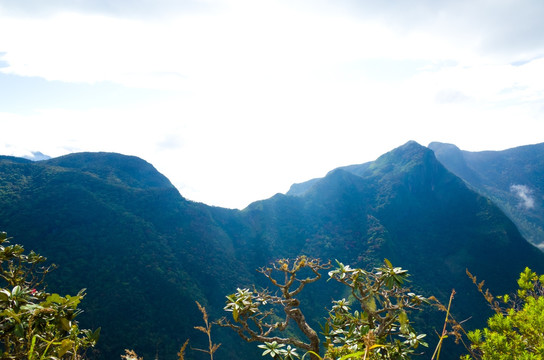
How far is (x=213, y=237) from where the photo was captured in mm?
87688

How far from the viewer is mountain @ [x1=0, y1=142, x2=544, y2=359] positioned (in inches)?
2072

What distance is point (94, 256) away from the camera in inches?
2244

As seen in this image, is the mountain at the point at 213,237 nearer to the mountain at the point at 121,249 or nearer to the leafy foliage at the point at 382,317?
the mountain at the point at 121,249

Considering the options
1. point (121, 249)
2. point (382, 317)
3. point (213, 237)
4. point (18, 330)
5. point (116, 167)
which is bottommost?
point (213, 237)

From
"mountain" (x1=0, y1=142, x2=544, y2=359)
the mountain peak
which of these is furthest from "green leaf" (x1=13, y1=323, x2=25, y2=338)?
the mountain peak

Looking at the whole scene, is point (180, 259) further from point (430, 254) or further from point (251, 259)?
point (430, 254)

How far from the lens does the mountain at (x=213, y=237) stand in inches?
2072

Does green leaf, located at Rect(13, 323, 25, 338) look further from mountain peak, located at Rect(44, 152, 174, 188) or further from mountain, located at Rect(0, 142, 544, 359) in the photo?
mountain peak, located at Rect(44, 152, 174, 188)

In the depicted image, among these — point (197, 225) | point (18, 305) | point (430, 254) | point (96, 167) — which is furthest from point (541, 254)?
point (96, 167)

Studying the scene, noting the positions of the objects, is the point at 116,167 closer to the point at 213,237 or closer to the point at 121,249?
the point at 213,237

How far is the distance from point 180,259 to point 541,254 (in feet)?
418

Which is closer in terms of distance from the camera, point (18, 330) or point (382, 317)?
point (18, 330)

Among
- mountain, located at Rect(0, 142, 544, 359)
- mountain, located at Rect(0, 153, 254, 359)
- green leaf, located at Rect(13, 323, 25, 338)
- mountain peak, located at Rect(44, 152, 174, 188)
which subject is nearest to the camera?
green leaf, located at Rect(13, 323, 25, 338)

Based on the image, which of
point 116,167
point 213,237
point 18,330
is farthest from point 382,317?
point 116,167
